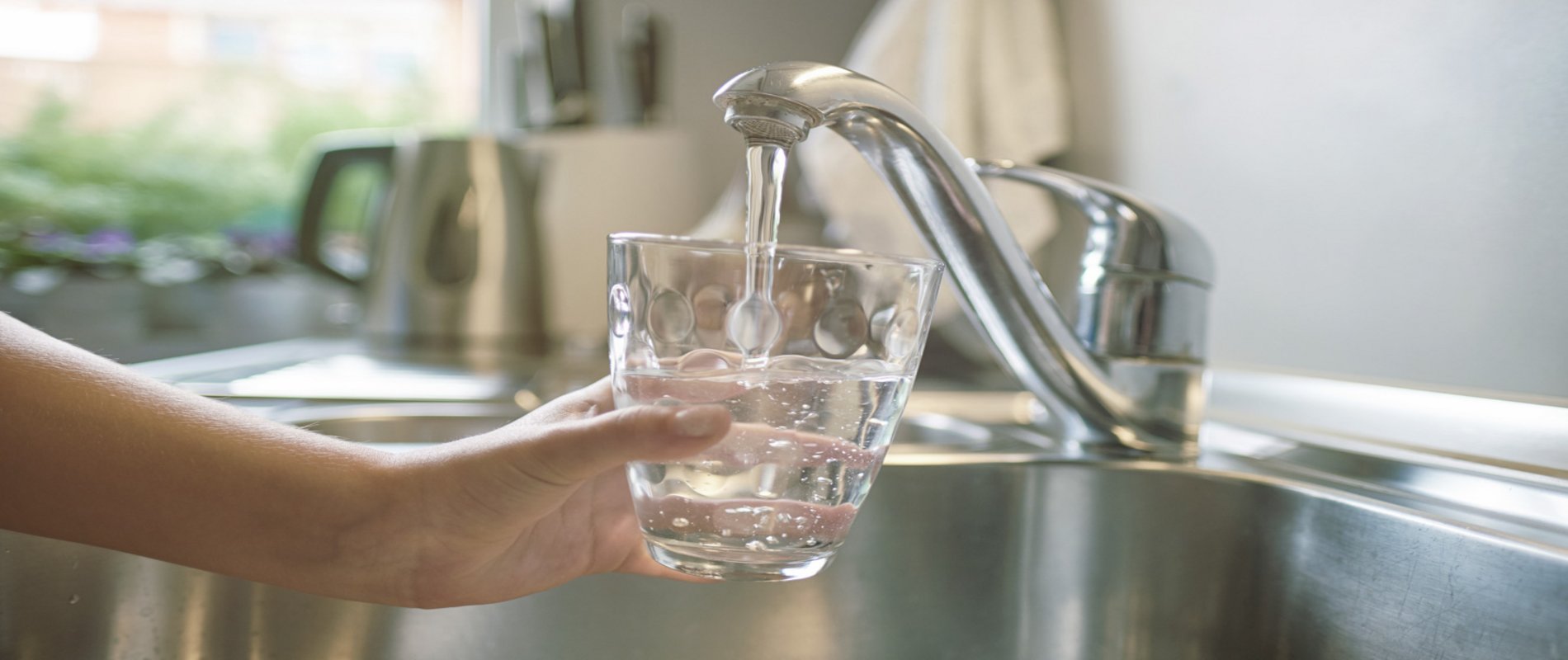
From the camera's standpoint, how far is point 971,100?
93 cm

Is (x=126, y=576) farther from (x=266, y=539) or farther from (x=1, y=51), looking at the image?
(x=1, y=51)

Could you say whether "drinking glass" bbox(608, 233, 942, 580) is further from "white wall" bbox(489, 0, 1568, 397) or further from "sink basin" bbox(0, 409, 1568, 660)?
"white wall" bbox(489, 0, 1568, 397)

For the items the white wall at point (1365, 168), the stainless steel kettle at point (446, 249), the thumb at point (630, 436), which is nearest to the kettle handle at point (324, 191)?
the stainless steel kettle at point (446, 249)

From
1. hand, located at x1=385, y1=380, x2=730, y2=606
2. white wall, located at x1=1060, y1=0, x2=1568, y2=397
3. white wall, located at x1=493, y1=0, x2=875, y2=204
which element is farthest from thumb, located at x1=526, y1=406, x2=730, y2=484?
white wall, located at x1=493, y1=0, x2=875, y2=204

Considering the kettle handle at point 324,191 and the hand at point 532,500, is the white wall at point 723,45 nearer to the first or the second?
the kettle handle at point 324,191

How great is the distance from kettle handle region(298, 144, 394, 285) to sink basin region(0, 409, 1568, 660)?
0.83 m

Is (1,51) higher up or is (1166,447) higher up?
(1,51)

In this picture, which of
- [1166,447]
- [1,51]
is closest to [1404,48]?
[1166,447]

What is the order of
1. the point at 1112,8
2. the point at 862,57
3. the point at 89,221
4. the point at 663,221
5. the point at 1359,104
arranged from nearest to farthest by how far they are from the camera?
1. the point at 1359,104
2. the point at 1112,8
3. the point at 862,57
4. the point at 663,221
5. the point at 89,221

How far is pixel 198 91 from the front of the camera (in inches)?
72.8

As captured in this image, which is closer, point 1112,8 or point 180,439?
point 180,439

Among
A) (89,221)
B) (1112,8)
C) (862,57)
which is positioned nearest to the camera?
(1112,8)

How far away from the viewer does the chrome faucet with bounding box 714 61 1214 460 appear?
45 cm

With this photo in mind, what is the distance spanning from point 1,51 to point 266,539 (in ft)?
6.08
